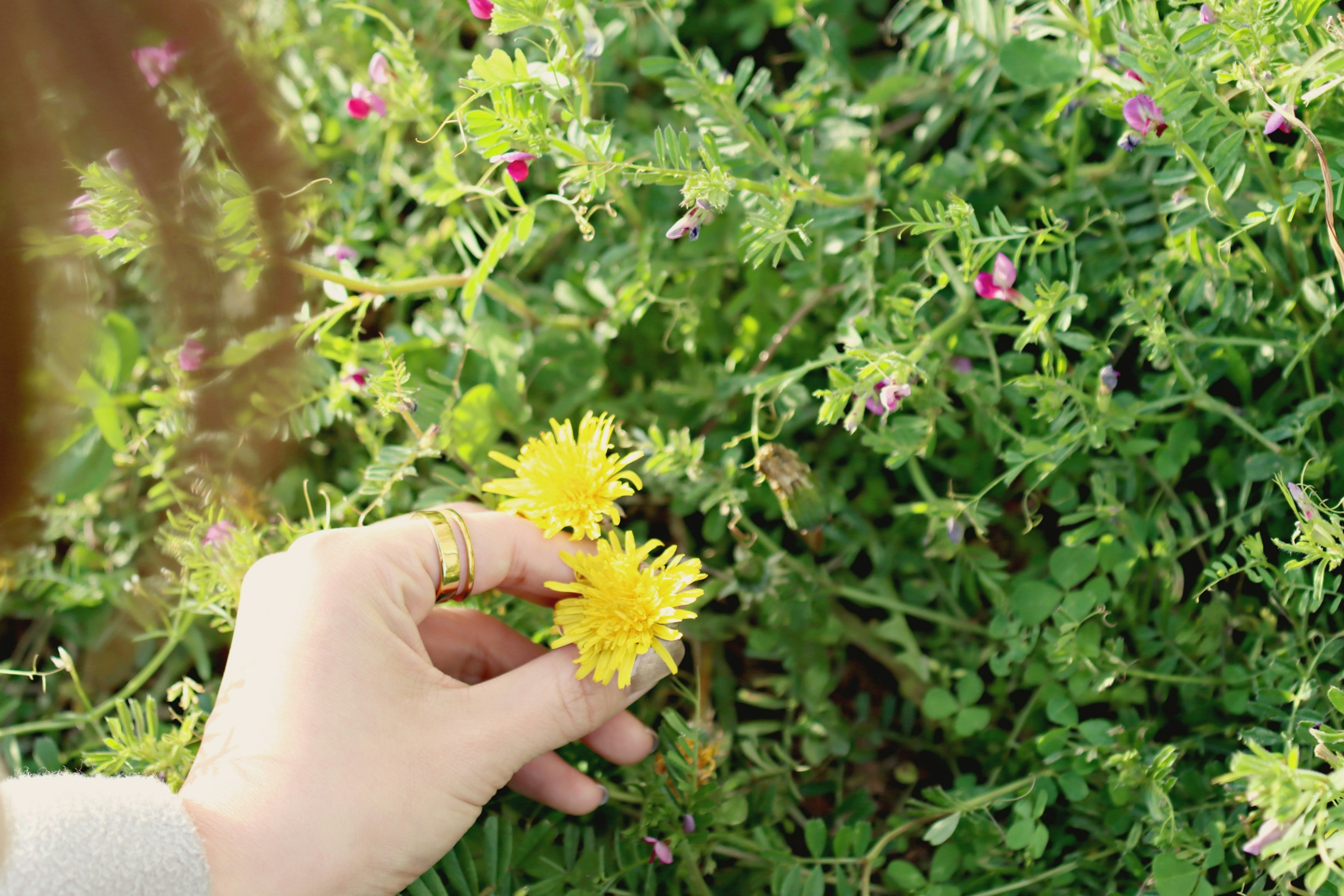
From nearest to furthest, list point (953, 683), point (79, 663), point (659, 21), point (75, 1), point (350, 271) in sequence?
1. point (75, 1)
2. point (659, 21)
3. point (350, 271)
4. point (953, 683)
5. point (79, 663)

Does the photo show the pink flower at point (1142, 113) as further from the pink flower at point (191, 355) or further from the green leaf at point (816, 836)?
the pink flower at point (191, 355)

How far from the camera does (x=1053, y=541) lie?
177 cm

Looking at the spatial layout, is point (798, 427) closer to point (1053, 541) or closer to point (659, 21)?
point (1053, 541)

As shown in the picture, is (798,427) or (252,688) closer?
(252,688)

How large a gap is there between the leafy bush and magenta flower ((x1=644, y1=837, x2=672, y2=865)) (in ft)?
0.08

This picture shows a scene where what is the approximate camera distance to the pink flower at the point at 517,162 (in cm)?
125

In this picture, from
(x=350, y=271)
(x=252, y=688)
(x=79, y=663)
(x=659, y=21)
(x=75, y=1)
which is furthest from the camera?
(x=79, y=663)

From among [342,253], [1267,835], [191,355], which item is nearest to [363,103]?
[342,253]

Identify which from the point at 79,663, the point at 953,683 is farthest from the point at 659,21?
the point at 79,663

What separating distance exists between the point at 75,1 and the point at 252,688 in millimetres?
777

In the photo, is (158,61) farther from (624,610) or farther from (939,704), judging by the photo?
(939,704)

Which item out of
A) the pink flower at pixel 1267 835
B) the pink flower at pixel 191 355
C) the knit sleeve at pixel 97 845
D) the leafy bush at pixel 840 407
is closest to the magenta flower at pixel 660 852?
the leafy bush at pixel 840 407

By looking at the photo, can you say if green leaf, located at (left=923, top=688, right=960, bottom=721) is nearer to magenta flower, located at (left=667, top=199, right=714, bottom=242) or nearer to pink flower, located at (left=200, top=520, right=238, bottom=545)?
magenta flower, located at (left=667, top=199, right=714, bottom=242)

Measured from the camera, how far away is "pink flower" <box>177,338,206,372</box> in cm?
155
